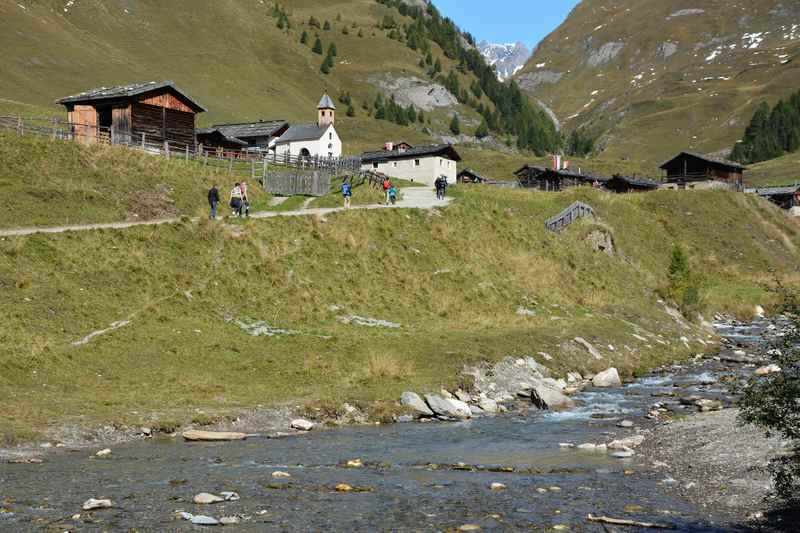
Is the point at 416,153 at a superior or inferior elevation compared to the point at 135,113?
inferior

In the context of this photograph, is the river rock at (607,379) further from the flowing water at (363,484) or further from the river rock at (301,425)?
the river rock at (301,425)

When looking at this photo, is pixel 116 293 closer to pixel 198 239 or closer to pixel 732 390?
pixel 198 239

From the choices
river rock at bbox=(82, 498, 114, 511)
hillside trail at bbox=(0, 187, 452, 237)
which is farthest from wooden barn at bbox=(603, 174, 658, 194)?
river rock at bbox=(82, 498, 114, 511)

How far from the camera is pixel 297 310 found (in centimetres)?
4028

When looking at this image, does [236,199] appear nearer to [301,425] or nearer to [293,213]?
[293,213]

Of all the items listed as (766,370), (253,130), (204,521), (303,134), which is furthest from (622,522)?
(253,130)

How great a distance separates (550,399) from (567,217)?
1619 inches

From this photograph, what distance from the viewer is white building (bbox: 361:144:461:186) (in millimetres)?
101000

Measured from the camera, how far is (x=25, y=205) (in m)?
46.1

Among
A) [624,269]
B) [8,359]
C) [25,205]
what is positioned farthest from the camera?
[624,269]

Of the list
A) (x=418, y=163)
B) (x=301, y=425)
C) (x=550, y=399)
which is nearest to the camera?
(x=301, y=425)

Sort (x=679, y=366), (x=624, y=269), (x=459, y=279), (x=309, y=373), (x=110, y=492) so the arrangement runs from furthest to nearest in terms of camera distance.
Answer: (x=624, y=269) < (x=459, y=279) < (x=679, y=366) < (x=309, y=373) < (x=110, y=492)

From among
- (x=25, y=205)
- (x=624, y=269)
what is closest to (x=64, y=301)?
(x=25, y=205)

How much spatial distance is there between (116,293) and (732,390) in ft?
93.1
